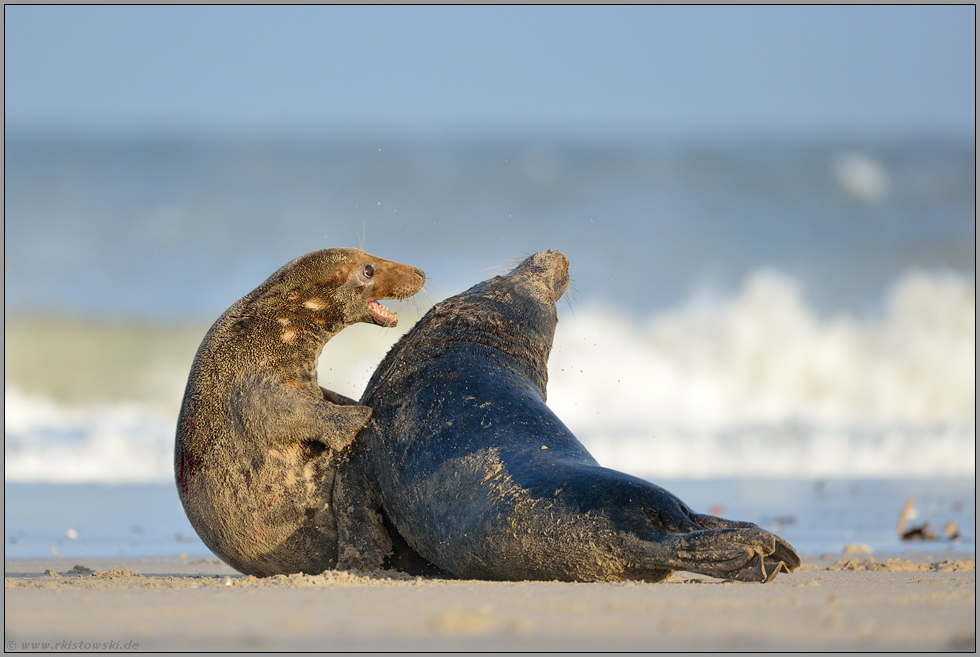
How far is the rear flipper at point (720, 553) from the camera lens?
534 cm

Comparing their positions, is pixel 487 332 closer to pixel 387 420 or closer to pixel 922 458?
pixel 387 420

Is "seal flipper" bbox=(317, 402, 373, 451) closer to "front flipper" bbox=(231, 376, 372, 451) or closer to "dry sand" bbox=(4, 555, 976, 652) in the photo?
"front flipper" bbox=(231, 376, 372, 451)

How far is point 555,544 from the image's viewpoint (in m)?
5.67

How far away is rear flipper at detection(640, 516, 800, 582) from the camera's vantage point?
17.5ft

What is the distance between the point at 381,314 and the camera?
7641 mm

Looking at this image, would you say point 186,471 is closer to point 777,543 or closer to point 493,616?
point 493,616

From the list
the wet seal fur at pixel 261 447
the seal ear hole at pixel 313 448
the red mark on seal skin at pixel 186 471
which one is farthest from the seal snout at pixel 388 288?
the red mark on seal skin at pixel 186 471

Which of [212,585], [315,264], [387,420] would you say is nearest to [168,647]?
[212,585]

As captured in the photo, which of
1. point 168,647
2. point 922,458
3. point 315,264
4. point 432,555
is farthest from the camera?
point 922,458

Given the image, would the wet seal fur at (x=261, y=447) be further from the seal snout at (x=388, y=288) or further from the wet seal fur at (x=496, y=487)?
the seal snout at (x=388, y=288)

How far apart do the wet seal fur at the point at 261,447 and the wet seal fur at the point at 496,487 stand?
0.21 m

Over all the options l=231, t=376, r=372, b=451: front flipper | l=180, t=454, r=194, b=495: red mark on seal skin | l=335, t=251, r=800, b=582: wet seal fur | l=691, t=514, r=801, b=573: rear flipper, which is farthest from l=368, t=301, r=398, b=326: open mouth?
l=691, t=514, r=801, b=573: rear flipper

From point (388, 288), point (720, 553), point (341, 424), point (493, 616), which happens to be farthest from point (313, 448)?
point (493, 616)

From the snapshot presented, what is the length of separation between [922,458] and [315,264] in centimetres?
1366
